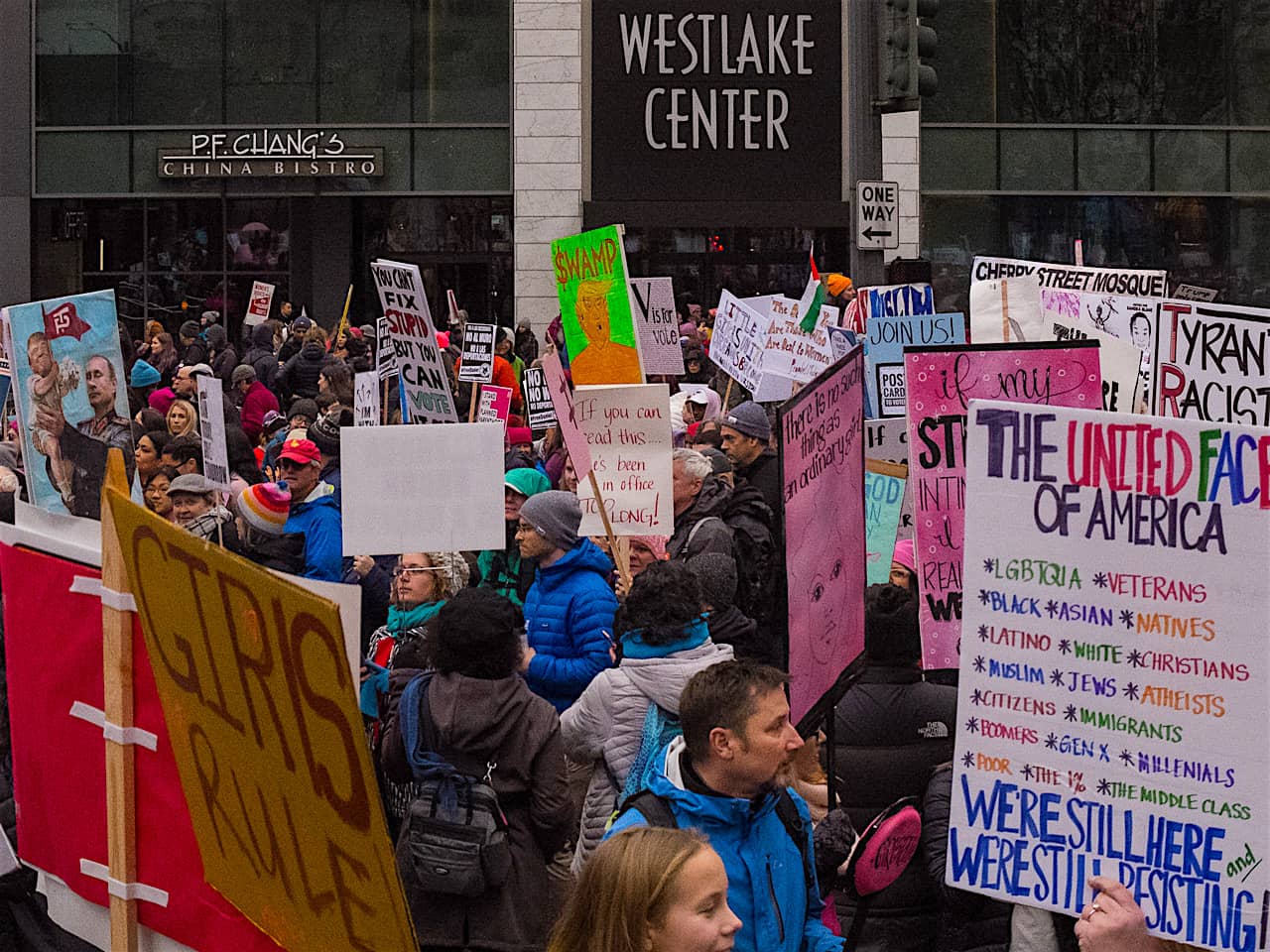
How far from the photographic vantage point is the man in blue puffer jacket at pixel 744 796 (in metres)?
A: 3.78

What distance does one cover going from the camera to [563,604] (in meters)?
6.39

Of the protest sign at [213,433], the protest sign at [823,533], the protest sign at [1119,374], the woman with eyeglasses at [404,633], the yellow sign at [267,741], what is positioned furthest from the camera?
the protest sign at [213,433]

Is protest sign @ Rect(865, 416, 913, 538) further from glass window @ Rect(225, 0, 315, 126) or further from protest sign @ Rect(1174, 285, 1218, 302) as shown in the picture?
glass window @ Rect(225, 0, 315, 126)

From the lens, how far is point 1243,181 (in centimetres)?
3148

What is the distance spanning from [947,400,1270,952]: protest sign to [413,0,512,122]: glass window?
89.7 feet

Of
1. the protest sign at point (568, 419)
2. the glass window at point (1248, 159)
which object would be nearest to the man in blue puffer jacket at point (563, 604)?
the protest sign at point (568, 419)

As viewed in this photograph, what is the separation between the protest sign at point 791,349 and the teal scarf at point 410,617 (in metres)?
5.83

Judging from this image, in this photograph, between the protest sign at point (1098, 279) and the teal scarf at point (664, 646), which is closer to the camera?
the teal scarf at point (664, 646)

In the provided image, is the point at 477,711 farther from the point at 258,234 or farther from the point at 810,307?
the point at 258,234

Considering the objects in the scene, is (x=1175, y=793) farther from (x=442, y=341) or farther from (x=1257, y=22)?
(x=1257, y=22)

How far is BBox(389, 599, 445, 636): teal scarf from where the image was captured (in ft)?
21.9

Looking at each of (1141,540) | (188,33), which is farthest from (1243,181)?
(1141,540)

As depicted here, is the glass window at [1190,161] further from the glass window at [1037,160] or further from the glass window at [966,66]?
the glass window at [966,66]

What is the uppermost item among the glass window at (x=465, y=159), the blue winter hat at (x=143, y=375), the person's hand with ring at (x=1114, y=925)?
the glass window at (x=465, y=159)
